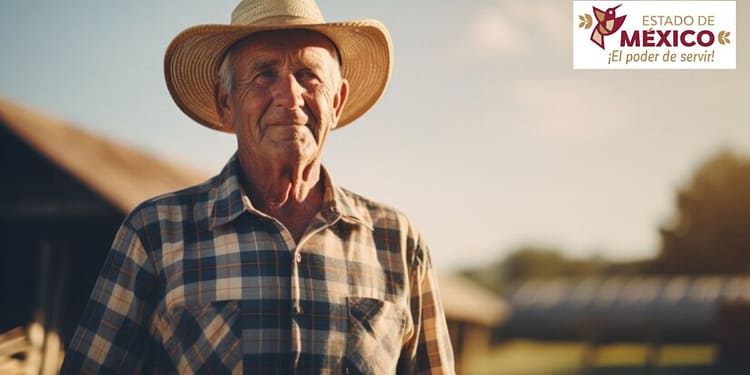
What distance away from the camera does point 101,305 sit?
2.05m

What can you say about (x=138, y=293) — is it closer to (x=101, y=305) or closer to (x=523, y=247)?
(x=101, y=305)

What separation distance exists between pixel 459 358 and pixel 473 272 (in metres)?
48.2

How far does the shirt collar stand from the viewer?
220 cm

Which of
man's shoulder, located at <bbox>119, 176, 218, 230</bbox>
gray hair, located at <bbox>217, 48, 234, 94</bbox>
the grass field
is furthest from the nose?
the grass field

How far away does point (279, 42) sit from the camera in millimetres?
2326

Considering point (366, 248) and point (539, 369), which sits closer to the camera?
point (366, 248)

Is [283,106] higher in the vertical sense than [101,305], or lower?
higher

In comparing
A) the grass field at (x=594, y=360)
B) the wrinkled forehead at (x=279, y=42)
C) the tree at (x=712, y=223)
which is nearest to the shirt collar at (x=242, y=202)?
the wrinkled forehead at (x=279, y=42)

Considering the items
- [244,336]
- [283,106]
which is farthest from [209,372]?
[283,106]

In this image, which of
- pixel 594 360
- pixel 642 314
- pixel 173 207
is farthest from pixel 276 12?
pixel 594 360

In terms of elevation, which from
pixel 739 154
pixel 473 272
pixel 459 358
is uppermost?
pixel 739 154

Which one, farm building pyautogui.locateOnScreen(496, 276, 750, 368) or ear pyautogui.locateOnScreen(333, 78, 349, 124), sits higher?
ear pyautogui.locateOnScreen(333, 78, 349, 124)

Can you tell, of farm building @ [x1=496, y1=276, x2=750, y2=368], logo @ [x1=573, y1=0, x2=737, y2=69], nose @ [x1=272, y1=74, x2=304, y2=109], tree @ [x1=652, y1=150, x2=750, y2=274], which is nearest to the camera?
nose @ [x1=272, y1=74, x2=304, y2=109]

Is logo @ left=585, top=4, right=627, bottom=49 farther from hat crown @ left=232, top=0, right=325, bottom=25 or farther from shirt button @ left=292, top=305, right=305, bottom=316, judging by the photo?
shirt button @ left=292, top=305, right=305, bottom=316
